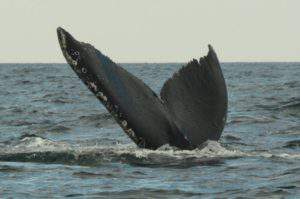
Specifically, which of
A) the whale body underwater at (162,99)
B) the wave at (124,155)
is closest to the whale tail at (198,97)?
the whale body underwater at (162,99)

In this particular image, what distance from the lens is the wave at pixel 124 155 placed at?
10125mm

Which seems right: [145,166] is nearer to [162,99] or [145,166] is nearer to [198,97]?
[162,99]

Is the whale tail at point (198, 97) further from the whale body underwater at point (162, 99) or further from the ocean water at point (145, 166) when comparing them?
the ocean water at point (145, 166)

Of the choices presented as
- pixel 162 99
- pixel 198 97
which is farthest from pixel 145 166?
pixel 198 97

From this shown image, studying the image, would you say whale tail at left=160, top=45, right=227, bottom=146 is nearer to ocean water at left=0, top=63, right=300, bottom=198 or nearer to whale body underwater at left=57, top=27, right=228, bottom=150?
whale body underwater at left=57, top=27, right=228, bottom=150

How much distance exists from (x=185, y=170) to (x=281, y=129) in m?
6.23

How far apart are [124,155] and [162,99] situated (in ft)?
4.28

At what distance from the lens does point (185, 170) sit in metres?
9.62

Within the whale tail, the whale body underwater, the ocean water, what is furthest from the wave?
the whale tail

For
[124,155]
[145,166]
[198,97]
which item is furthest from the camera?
[124,155]

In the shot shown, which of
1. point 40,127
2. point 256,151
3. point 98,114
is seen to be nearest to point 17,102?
point 98,114

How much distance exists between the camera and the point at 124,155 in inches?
430

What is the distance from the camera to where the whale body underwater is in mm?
9188

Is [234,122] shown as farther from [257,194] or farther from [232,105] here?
[257,194]
